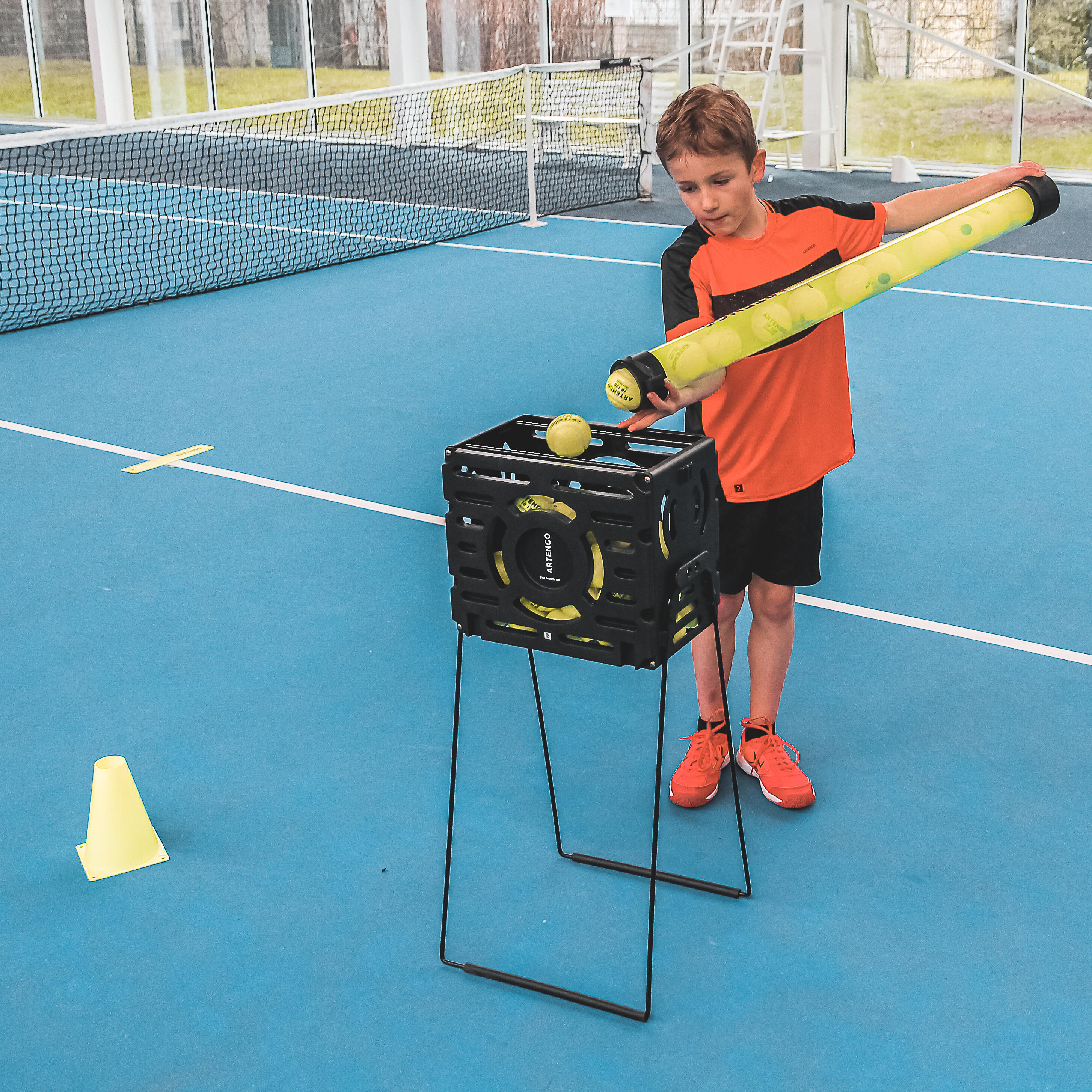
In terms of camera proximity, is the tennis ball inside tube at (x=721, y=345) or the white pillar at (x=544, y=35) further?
the white pillar at (x=544, y=35)

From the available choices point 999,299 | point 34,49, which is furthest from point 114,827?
point 34,49

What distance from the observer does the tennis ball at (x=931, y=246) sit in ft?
7.88

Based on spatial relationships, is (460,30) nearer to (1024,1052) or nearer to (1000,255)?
(1000,255)

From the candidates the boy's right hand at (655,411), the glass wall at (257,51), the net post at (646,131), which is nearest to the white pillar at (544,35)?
the glass wall at (257,51)

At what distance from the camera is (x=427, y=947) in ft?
8.24

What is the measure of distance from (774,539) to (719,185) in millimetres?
780

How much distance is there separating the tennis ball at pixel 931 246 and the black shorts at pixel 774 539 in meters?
0.52

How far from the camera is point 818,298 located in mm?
2344

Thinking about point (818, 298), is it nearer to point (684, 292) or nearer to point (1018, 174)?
point (684, 292)

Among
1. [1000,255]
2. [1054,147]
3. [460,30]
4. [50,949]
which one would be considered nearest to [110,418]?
[50,949]

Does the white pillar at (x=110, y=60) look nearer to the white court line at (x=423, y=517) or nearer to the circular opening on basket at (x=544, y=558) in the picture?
the white court line at (x=423, y=517)

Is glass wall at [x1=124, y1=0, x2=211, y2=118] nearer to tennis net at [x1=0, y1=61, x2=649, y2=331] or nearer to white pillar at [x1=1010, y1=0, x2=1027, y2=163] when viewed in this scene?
tennis net at [x1=0, y1=61, x2=649, y2=331]

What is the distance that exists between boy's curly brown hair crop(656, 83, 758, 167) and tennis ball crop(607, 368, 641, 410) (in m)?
0.41

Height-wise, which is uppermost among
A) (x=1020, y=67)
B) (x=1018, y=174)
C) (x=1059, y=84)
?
(x=1020, y=67)
